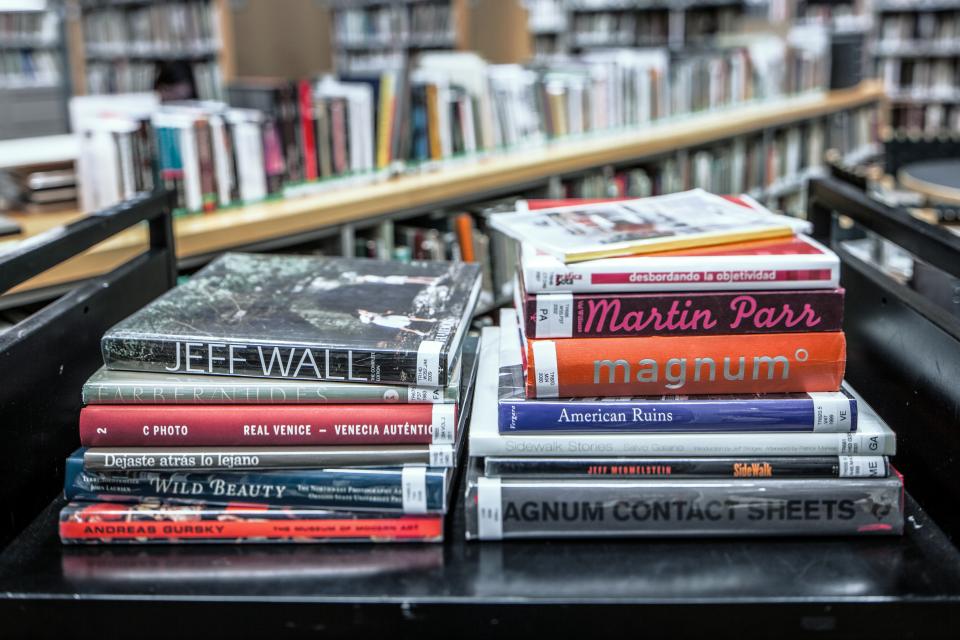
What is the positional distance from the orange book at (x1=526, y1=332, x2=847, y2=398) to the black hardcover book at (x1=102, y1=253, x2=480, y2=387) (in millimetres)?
90

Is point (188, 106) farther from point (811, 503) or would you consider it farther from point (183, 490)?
point (811, 503)

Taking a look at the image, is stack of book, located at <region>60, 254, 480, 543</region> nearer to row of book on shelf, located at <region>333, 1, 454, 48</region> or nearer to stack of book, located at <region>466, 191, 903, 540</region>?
stack of book, located at <region>466, 191, 903, 540</region>

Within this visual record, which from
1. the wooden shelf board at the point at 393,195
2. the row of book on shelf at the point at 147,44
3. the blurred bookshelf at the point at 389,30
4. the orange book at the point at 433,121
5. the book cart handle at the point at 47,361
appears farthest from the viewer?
the blurred bookshelf at the point at 389,30

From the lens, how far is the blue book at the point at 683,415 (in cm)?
73

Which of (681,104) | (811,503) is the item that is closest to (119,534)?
(811,503)

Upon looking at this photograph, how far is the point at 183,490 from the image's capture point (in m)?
0.74

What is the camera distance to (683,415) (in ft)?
2.39

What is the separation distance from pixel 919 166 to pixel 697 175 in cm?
95

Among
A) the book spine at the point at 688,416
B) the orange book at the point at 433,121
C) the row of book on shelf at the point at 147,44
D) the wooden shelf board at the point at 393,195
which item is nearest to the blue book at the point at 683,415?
the book spine at the point at 688,416

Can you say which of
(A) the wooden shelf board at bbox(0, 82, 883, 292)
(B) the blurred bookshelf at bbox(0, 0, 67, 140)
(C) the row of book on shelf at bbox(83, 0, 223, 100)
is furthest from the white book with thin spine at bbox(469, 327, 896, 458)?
(B) the blurred bookshelf at bbox(0, 0, 67, 140)

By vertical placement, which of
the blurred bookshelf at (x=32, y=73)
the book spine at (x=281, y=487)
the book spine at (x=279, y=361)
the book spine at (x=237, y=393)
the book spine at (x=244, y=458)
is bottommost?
the book spine at (x=281, y=487)

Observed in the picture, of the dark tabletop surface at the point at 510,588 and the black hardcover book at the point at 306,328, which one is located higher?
the black hardcover book at the point at 306,328

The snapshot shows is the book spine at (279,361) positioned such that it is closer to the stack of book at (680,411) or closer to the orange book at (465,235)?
the stack of book at (680,411)

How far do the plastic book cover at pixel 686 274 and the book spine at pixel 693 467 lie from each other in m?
0.14
